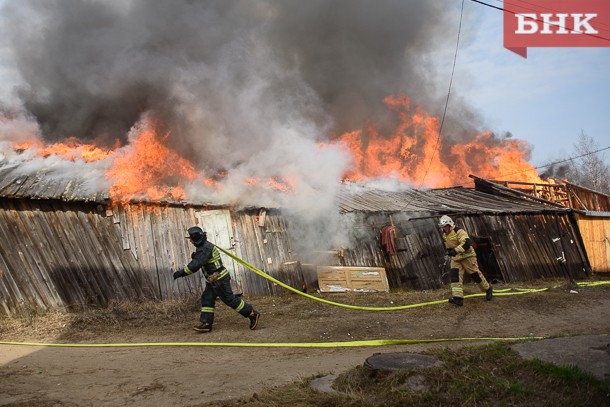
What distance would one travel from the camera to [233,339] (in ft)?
23.7

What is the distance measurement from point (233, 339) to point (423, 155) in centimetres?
1812

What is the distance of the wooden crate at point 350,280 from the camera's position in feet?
40.1

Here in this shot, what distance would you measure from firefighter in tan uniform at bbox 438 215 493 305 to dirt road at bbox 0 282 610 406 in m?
0.30

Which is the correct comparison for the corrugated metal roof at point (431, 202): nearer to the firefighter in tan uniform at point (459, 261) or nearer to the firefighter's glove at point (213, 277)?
the firefighter in tan uniform at point (459, 261)

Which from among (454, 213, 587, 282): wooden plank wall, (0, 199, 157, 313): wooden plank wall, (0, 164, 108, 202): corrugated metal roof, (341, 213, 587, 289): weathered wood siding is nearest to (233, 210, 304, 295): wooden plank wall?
(341, 213, 587, 289): weathered wood siding

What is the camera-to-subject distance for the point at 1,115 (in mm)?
13016

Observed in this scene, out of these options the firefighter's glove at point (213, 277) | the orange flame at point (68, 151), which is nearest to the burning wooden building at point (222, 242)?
the orange flame at point (68, 151)

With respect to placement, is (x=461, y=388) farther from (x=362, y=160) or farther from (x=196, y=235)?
(x=362, y=160)

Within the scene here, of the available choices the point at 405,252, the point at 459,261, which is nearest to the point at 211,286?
the point at 459,261

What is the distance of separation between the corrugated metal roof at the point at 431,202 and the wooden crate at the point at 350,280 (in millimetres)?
1800

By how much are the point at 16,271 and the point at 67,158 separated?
3.62m

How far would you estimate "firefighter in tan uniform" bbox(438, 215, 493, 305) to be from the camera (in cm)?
921

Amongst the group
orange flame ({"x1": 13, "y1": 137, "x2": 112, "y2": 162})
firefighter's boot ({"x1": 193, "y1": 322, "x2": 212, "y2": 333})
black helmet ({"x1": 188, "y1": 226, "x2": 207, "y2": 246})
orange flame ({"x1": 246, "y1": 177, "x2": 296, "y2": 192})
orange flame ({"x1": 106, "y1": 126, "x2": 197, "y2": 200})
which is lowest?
firefighter's boot ({"x1": 193, "y1": 322, "x2": 212, "y2": 333})

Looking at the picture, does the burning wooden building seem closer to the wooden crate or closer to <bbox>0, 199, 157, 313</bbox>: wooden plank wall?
<bbox>0, 199, 157, 313</bbox>: wooden plank wall
